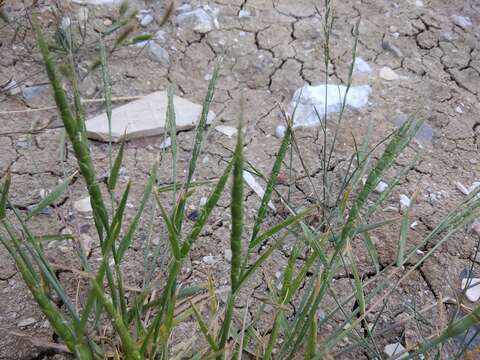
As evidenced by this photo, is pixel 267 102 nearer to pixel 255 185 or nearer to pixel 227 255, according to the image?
pixel 255 185

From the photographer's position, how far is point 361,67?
204 cm

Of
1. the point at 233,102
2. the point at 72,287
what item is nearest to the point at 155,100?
the point at 233,102

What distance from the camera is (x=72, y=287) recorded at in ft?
4.15

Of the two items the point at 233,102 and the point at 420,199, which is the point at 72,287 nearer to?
the point at 233,102

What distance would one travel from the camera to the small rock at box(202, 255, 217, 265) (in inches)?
53.8

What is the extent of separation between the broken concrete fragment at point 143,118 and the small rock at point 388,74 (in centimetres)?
71

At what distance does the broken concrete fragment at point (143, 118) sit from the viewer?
1.68 meters

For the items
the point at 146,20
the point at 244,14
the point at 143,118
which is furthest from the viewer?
the point at 244,14

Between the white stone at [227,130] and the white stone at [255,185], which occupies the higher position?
the white stone at [227,130]

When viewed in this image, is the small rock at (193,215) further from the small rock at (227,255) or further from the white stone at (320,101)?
the white stone at (320,101)

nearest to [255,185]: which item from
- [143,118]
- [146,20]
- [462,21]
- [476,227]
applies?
[143,118]

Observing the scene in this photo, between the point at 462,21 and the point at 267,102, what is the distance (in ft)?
3.37

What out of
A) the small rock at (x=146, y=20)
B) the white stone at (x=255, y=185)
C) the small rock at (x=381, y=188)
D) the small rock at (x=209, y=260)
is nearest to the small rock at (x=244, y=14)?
the small rock at (x=146, y=20)

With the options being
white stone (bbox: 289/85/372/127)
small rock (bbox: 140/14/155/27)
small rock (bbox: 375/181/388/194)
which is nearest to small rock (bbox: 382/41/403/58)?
white stone (bbox: 289/85/372/127)
